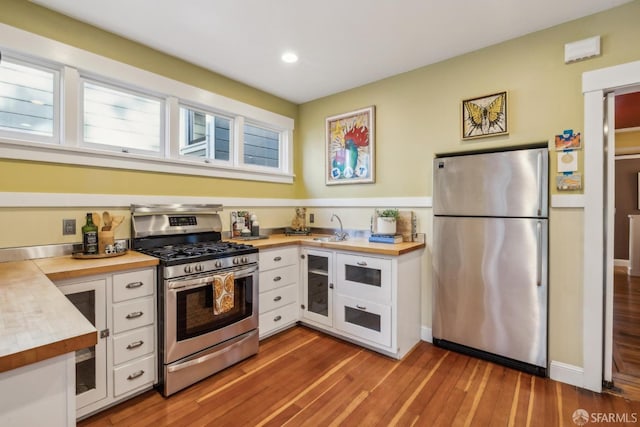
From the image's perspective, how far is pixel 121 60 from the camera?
234 cm

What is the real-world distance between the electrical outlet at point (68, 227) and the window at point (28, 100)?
0.57 metres

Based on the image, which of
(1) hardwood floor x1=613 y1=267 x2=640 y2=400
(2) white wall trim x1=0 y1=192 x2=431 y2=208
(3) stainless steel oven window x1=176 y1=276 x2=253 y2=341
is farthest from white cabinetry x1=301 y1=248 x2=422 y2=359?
(1) hardwood floor x1=613 y1=267 x2=640 y2=400

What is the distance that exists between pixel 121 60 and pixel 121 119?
0.44m

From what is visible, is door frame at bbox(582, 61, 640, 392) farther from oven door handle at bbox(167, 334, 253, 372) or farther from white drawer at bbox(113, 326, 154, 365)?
white drawer at bbox(113, 326, 154, 365)

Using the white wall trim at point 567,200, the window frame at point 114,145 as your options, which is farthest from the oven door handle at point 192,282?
the white wall trim at point 567,200

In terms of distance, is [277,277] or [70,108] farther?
[277,277]

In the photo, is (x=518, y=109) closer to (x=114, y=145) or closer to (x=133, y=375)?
(x=114, y=145)

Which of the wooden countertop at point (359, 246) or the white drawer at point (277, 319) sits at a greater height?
the wooden countertop at point (359, 246)

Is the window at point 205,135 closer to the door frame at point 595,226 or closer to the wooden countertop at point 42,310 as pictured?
the wooden countertop at point 42,310

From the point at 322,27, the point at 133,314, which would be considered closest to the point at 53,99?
the point at 133,314

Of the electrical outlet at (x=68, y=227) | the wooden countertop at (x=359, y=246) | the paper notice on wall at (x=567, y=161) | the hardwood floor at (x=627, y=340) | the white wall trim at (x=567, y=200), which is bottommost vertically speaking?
the hardwood floor at (x=627, y=340)

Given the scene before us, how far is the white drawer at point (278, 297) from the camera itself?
275cm

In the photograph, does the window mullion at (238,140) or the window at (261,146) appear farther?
the window at (261,146)

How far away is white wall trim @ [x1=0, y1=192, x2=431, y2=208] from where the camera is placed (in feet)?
6.39
